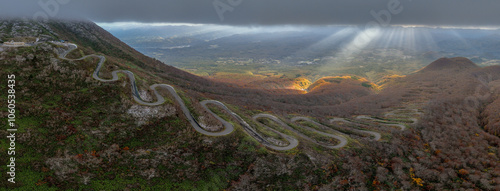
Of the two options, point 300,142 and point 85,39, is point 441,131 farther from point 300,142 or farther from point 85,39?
point 85,39

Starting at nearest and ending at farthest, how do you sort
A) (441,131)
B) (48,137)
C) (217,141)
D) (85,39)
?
(48,137) → (217,141) → (441,131) → (85,39)

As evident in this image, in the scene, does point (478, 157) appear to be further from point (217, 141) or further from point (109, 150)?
point (109, 150)

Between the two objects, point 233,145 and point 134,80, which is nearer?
point 233,145

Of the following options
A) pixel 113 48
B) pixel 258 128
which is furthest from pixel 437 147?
pixel 113 48

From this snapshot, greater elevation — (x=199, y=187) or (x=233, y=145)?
(x=233, y=145)

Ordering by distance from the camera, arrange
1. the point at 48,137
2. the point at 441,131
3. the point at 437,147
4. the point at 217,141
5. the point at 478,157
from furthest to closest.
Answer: the point at 441,131 → the point at 437,147 → the point at 478,157 → the point at 217,141 → the point at 48,137

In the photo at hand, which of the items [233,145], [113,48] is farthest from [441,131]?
[113,48]

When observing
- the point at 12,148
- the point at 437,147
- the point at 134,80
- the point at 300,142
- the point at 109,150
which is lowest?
the point at 437,147

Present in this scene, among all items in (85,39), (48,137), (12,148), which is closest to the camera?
(12,148)

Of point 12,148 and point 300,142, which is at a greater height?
point 12,148
